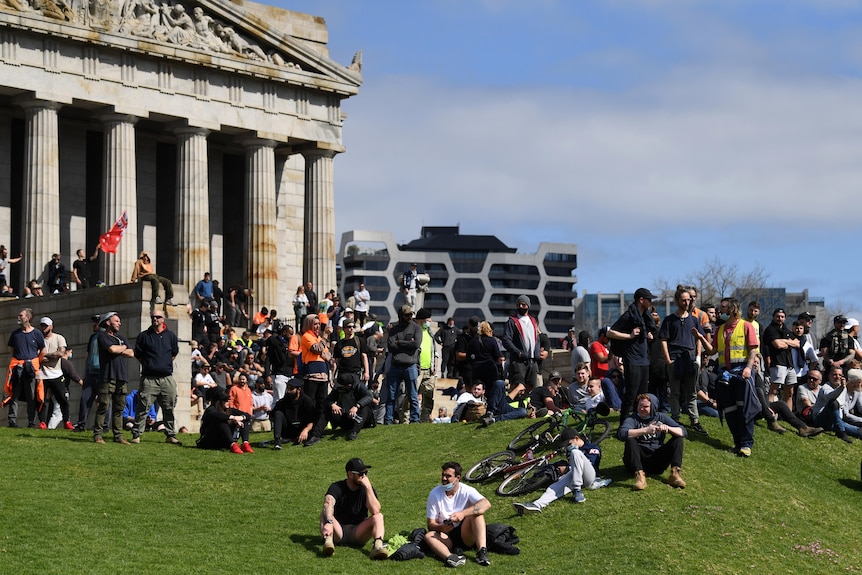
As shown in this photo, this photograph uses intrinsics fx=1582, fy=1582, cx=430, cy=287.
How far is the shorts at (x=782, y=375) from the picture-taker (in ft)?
92.6

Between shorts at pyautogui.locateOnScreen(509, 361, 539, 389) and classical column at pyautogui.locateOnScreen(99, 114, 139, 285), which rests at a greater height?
classical column at pyautogui.locateOnScreen(99, 114, 139, 285)

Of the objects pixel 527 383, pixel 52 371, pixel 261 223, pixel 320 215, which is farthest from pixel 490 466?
pixel 320 215

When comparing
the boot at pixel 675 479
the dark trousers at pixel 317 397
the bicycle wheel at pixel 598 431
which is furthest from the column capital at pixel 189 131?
the boot at pixel 675 479

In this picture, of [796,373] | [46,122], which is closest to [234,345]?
[46,122]

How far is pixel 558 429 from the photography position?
24156mm

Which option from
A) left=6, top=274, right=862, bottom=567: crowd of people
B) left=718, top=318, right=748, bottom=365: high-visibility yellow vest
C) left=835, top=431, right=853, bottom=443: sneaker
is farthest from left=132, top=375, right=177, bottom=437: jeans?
left=835, top=431, right=853, bottom=443: sneaker

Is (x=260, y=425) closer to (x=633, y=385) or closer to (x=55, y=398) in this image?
(x=55, y=398)

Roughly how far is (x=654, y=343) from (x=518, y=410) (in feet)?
10.5

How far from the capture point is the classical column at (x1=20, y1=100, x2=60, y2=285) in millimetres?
46938

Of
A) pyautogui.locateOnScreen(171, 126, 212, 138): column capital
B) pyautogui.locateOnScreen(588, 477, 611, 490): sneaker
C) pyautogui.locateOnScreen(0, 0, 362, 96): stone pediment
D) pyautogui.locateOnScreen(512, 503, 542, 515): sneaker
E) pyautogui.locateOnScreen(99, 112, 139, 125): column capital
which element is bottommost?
pyautogui.locateOnScreen(512, 503, 542, 515): sneaker

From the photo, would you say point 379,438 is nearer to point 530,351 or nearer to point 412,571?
point 530,351

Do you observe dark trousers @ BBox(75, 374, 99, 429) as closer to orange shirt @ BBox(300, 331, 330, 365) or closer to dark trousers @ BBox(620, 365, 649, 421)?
orange shirt @ BBox(300, 331, 330, 365)

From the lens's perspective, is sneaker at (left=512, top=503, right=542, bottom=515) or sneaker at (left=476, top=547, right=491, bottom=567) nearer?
sneaker at (left=476, top=547, right=491, bottom=567)

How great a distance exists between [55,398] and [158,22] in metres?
23.4
